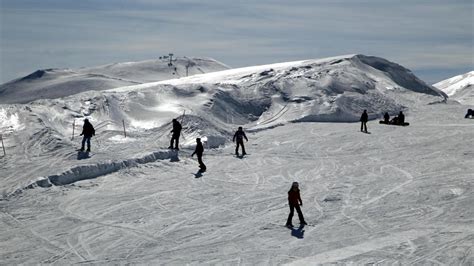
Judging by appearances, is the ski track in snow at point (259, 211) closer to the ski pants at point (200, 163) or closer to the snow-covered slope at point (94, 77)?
the ski pants at point (200, 163)

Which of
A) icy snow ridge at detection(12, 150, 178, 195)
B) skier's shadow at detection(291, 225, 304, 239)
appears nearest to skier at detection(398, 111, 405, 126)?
icy snow ridge at detection(12, 150, 178, 195)

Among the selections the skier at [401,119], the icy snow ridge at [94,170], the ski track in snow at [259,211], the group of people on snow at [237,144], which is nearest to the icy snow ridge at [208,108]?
the icy snow ridge at [94,170]

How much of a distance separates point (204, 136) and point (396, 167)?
9.90m

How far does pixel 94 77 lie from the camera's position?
464ft

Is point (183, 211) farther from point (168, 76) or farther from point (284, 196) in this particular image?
point (168, 76)

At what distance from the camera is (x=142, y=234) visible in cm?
1608

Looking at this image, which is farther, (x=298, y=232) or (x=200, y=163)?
(x=200, y=163)

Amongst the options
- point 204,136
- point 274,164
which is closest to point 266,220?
point 274,164

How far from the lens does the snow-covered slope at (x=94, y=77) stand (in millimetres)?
129250

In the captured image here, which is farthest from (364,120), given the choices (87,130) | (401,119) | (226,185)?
(87,130)

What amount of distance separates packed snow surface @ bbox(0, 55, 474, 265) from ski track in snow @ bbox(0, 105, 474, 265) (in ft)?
0.18

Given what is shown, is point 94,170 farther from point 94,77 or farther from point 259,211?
point 94,77

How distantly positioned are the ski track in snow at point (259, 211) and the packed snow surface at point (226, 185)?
0.06 meters

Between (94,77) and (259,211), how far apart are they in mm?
129126
